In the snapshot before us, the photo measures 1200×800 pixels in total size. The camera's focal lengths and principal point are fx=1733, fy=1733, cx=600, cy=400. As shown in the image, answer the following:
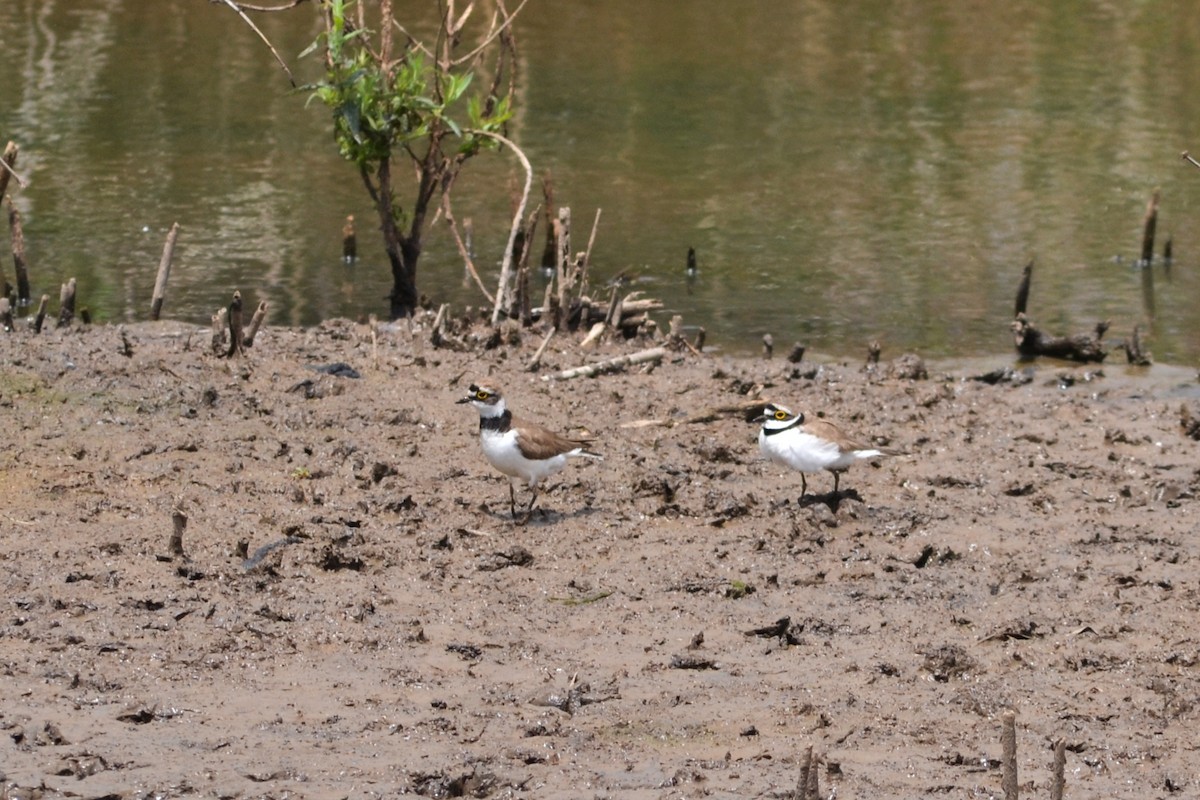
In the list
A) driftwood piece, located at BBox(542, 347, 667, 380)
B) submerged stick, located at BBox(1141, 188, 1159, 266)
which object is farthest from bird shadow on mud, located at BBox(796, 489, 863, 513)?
submerged stick, located at BBox(1141, 188, 1159, 266)

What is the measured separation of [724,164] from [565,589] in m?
12.7

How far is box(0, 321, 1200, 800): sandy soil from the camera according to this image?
6.09 meters

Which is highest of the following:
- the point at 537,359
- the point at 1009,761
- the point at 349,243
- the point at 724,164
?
the point at 1009,761

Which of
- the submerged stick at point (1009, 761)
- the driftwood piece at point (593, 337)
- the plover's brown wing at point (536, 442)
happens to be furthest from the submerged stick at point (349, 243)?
the submerged stick at point (1009, 761)

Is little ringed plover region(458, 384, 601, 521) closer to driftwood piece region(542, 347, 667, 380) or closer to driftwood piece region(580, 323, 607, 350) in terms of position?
driftwood piece region(542, 347, 667, 380)

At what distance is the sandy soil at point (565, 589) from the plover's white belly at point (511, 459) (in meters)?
0.26

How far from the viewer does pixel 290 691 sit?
6582mm

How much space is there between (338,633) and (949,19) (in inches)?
1000

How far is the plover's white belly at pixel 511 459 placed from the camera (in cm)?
850

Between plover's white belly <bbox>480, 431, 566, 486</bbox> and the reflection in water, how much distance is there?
190 inches

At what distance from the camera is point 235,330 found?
1059cm

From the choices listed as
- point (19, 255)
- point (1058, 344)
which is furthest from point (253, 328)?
point (1058, 344)

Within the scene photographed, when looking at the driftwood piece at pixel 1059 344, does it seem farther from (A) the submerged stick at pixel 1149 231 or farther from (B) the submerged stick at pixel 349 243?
(B) the submerged stick at pixel 349 243

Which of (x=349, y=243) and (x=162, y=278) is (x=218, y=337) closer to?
(x=162, y=278)
